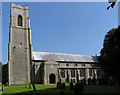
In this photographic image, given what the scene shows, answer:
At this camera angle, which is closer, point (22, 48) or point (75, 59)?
point (22, 48)

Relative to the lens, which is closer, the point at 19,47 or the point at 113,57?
the point at 113,57

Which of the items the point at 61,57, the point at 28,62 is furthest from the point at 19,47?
the point at 61,57

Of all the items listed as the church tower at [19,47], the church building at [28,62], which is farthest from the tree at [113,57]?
the church tower at [19,47]

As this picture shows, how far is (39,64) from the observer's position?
1442 inches

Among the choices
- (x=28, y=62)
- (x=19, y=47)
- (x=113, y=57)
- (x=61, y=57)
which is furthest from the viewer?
(x=61, y=57)

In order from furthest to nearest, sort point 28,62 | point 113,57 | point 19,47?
1. point 19,47
2. point 28,62
3. point 113,57

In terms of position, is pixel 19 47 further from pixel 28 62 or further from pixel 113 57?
pixel 113 57

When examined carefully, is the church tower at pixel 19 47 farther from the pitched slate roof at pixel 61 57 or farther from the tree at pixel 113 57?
the tree at pixel 113 57

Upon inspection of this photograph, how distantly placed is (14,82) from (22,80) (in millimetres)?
1982

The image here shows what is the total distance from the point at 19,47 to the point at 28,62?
4.60m

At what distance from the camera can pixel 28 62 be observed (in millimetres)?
36000

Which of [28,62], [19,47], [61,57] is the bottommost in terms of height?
[28,62]

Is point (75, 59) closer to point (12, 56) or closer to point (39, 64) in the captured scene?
point (39, 64)

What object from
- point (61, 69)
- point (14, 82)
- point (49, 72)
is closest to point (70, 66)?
point (61, 69)
